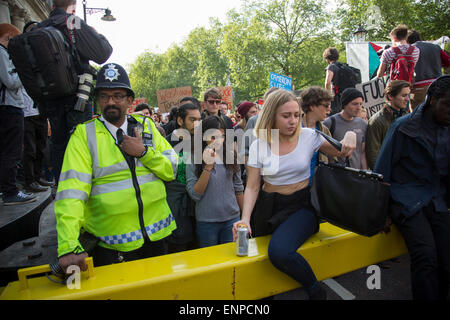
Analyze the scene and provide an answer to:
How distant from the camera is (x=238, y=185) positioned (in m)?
3.26

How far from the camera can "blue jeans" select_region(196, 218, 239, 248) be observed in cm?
297

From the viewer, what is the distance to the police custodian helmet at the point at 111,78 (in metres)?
2.24

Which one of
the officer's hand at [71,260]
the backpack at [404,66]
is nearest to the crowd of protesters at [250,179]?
the officer's hand at [71,260]

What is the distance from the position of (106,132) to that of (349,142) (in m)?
1.94

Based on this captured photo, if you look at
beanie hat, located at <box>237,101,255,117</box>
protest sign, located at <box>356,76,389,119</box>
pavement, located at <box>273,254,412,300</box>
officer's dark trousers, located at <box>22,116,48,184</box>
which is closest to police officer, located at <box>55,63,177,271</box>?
pavement, located at <box>273,254,412,300</box>

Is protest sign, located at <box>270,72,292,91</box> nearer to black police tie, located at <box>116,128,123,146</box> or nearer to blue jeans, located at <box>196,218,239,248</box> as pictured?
blue jeans, located at <box>196,218,239,248</box>

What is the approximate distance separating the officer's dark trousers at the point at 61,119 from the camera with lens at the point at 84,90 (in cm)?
8

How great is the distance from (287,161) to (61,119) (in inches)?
85.6

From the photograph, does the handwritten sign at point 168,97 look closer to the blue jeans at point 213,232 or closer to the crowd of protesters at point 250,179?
the crowd of protesters at point 250,179

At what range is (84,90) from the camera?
9.11 ft

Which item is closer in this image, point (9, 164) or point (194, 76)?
point (9, 164)

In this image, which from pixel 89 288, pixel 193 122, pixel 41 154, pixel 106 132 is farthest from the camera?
pixel 41 154
